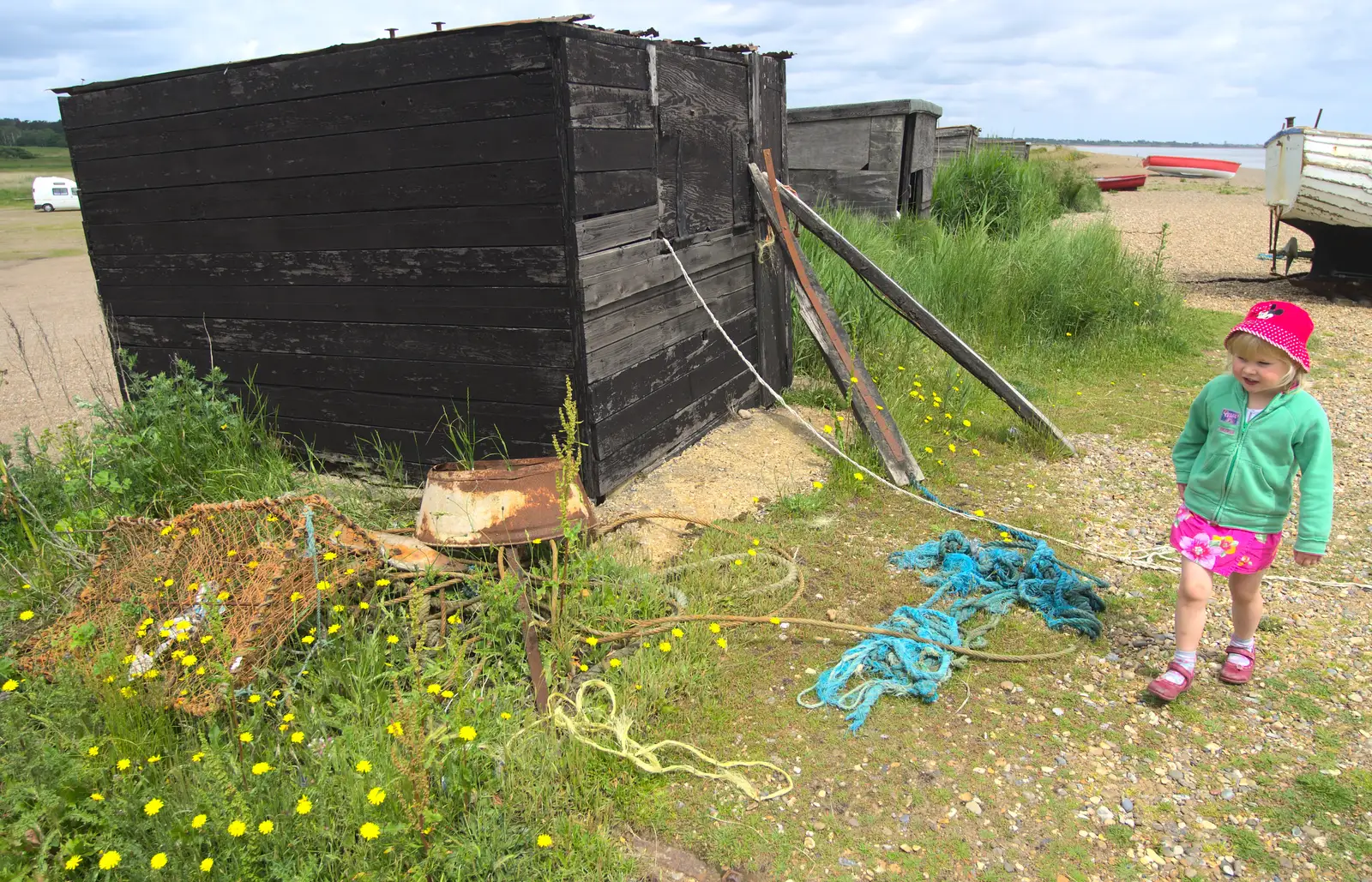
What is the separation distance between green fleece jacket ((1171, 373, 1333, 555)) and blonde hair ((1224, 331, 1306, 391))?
63 millimetres

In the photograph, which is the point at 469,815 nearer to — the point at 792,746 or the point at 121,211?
the point at 792,746

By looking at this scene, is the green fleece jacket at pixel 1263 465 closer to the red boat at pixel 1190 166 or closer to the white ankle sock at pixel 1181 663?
the white ankle sock at pixel 1181 663

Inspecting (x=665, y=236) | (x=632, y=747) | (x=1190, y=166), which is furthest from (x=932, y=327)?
(x=1190, y=166)

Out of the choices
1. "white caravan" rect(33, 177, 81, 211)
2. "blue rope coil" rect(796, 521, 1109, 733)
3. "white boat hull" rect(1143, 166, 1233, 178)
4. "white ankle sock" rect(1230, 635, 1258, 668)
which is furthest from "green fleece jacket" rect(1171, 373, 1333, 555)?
"white boat hull" rect(1143, 166, 1233, 178)

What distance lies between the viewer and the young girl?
2975mm

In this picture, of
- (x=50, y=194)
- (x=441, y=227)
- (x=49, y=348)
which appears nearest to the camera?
(x=441, y=227)

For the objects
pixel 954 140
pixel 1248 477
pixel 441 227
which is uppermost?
pixel 954 140

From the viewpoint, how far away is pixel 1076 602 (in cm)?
379

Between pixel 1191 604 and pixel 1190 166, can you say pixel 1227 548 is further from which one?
pixel 1190 166

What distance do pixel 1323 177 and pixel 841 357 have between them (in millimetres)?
8464

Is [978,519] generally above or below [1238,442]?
below

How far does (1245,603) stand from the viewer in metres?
3.23

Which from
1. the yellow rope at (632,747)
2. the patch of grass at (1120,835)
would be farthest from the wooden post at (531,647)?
the patch of grass at (1120,835)

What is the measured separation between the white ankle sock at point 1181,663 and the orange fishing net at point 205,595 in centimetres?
298
